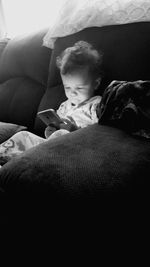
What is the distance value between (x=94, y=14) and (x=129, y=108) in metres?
0.63

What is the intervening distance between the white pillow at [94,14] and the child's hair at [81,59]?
0.10 meters

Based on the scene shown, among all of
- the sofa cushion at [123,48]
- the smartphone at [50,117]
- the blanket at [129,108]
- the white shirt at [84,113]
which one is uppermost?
A: the sofa cushion at [123,48]

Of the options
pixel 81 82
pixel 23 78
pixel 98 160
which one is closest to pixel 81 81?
pixel 81 82

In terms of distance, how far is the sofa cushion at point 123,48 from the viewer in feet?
3.40

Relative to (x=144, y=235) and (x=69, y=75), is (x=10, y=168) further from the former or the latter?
(x=69, y=75)

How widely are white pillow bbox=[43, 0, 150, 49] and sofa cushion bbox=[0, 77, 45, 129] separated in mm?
259

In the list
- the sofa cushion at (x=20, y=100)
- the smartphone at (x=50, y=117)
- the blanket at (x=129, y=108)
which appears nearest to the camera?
the blanket at (x=129, y=108)

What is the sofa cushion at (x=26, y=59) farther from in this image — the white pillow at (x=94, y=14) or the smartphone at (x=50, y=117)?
the smartphone at (x=50, y=117)

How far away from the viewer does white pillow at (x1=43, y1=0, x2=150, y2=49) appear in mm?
1066

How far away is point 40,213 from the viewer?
45 cm

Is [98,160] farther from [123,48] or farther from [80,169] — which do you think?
[123,48]

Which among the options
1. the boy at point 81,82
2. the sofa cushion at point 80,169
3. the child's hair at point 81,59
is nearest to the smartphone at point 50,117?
the boy at point 81,82

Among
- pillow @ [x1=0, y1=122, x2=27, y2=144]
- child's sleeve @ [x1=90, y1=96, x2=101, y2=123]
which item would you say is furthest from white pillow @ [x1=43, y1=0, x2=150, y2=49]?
pillow @ [x1=0, y1=122, x2=27, y2=144]

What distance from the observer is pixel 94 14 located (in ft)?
3.84
